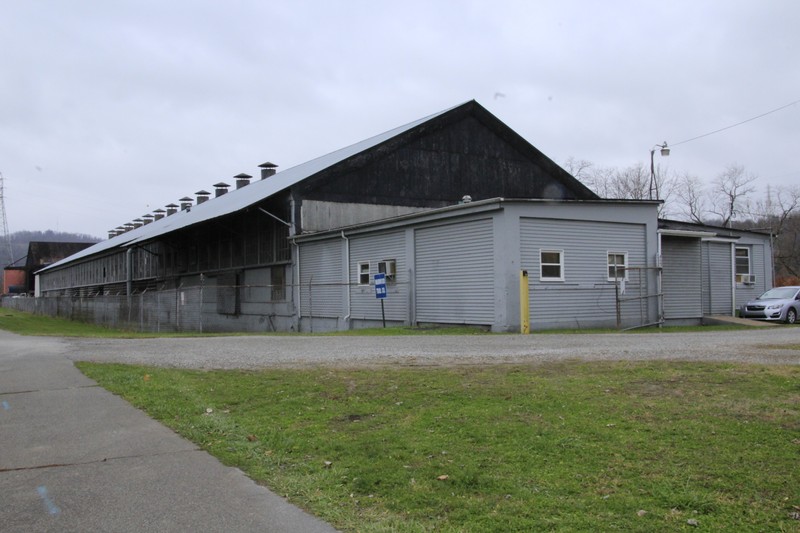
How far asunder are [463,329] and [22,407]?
13595mm

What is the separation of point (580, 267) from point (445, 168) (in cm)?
1303

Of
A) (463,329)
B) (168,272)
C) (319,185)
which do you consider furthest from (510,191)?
(168,272)

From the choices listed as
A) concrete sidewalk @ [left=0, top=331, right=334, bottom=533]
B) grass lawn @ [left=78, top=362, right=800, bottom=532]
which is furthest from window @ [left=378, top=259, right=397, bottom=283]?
concrete sidewalk @ [left=0, top=331, right=334, bottom=533]

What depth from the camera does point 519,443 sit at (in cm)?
585

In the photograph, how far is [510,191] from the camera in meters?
35.0

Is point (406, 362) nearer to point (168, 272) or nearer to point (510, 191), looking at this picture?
point (510, 191)

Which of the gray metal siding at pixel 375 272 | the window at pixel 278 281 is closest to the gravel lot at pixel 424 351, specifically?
the gray metal siding at pixel 375 272

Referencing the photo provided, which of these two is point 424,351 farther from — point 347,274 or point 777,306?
point 777,306

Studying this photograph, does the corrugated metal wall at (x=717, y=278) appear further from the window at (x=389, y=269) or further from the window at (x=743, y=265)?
the window at (x=389, y=269)

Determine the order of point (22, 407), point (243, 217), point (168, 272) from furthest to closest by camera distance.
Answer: point (168, 272), point (243, 217), point (22, 407)

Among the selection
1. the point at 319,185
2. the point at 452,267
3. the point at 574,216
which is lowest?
the point at 452,267

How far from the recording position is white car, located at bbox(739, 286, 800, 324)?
2542cm

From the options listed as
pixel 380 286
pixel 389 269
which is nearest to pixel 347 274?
pixel 389 269

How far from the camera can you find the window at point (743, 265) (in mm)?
30172
